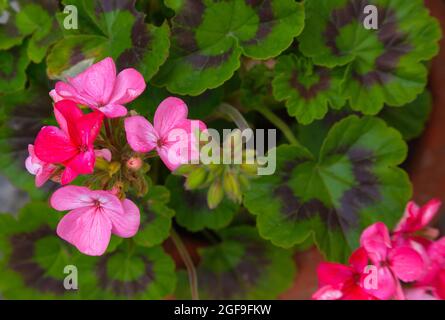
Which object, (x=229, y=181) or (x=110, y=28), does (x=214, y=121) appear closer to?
(x=110, y=28)

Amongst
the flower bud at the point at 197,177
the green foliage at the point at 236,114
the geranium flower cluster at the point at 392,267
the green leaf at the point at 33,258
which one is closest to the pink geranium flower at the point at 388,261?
the geranium flower cluster at the point at 392,267

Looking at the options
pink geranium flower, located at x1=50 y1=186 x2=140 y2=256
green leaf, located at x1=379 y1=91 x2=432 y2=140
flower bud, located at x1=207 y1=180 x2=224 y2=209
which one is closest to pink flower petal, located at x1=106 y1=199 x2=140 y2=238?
pink geranium flower, located at x1=50 y1=186 x2=140 y2=256

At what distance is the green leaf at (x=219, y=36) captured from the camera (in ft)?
2.88

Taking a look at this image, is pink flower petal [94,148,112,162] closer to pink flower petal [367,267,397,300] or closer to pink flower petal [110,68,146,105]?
pink flower petal [110,68,146,105]

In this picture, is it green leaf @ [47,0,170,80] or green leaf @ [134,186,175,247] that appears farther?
green leaf @ [134,186,175,247]

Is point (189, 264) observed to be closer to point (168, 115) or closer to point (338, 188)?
point (338, 188)

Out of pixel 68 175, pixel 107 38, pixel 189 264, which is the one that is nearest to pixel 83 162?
pixel 68 175

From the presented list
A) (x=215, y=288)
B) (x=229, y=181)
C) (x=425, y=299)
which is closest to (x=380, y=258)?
(x=425, y=299)

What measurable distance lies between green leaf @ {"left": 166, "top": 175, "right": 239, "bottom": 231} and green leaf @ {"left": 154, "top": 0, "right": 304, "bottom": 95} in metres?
0.28

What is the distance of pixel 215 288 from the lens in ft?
4.04

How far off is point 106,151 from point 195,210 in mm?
455

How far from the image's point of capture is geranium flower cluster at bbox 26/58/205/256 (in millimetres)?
682

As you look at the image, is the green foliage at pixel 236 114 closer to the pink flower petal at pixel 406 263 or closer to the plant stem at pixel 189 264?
Result: the plant stem at pixel 189 264

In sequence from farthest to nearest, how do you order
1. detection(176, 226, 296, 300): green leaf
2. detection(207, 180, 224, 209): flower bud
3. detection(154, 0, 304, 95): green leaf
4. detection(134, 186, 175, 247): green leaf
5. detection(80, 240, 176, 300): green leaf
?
detection(176, 226, 296, 300): green leaf, detection(80, 240, 176, 300): green leaf, detection(134, 186, 175, 247): green leaf, detection(154, 0, 304, 95): green leaf, detection(207, 180, 224, 209): flower bud
